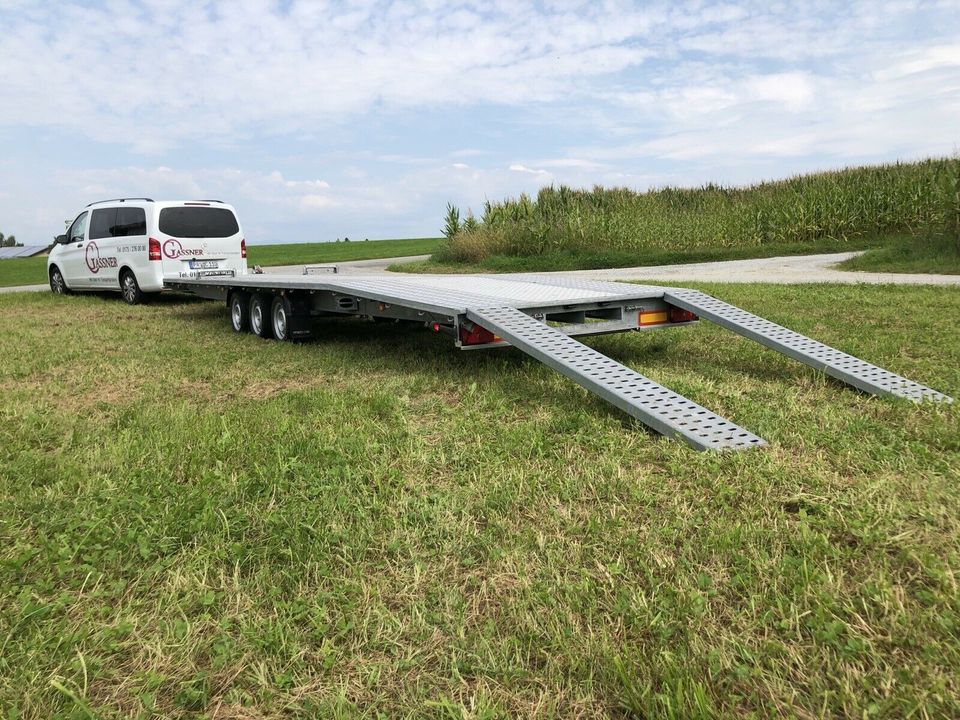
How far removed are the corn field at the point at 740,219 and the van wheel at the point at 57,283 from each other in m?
10.5

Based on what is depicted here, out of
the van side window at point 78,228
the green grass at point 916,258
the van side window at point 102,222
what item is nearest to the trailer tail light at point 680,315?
the green grass at point 916,258

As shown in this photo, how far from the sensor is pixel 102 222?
13.6 m

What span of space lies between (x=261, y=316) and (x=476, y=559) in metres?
6.44

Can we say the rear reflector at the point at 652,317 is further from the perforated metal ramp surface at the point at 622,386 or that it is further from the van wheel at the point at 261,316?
the van wheel at the point at 261,316

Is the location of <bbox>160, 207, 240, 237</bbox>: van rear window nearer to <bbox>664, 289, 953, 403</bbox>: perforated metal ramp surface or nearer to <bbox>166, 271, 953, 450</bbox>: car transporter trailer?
<bbox>166, 271, 953, 450</bbox>: car transporter trailer

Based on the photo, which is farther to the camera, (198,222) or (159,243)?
(198,222)

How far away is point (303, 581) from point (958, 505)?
8.58ft

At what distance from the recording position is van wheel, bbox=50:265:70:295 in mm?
15133

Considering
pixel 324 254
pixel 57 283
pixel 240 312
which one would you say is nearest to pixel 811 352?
pixel 240 312

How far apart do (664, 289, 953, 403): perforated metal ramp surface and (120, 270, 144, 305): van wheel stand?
997cm

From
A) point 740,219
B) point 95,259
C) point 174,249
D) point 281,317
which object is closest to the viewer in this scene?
point 281,317

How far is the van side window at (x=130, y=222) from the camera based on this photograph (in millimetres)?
12328

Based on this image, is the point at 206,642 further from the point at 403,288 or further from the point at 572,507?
the point at 403,288

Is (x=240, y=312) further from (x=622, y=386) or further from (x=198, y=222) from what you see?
(x=622, y=386)
